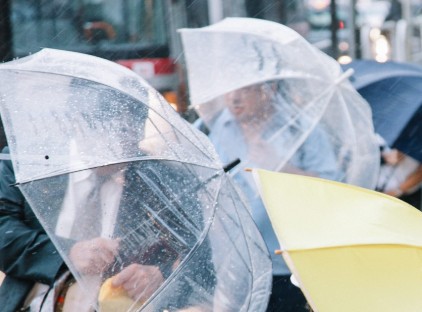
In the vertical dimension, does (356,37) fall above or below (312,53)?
below

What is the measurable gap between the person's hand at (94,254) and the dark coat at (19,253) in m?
0.44

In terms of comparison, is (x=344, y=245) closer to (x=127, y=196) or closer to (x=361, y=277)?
(x=361, y=277)

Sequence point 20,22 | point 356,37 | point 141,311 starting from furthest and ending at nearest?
point 356,37 < point 20,22 < point 141,311

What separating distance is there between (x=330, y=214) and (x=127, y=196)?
2.40 feet

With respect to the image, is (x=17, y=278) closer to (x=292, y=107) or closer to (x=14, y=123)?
(x=14, y=123)

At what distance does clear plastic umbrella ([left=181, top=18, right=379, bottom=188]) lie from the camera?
15.4 ft

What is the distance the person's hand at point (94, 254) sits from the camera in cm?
348

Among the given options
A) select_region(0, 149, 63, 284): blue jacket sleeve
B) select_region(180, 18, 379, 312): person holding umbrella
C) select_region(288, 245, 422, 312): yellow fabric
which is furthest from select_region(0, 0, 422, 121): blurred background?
select_region(288, 245, 422, 312): yellow fabric

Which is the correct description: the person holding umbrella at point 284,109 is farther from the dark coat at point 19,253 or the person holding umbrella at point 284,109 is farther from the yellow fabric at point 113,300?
the yellow fabric at point 113,300

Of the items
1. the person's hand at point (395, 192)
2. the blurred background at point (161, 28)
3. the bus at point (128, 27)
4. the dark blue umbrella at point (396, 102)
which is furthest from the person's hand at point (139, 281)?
the bus at point (128, 27)

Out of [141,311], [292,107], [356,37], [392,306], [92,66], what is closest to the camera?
[392,306]

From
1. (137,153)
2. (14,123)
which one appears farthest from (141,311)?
(14,123)

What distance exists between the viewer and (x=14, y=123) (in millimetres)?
3621

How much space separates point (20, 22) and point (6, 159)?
16.4ft
